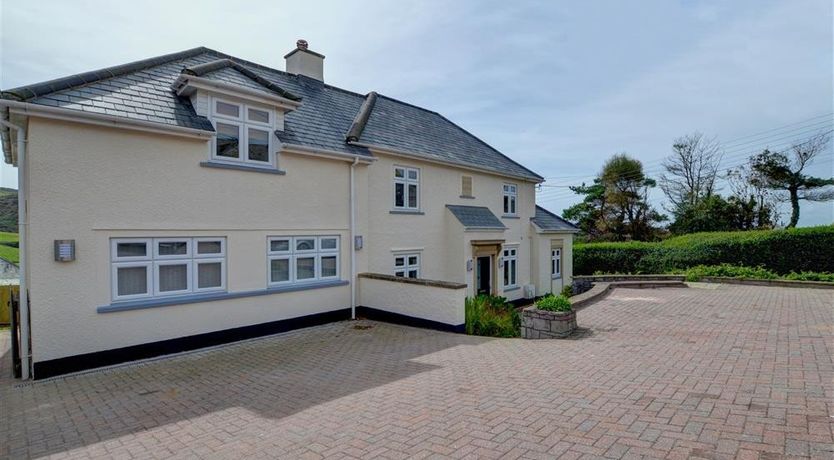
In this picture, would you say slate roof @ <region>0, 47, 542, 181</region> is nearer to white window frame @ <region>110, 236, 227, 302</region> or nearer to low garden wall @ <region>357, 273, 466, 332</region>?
white window frame @ <region>110, 236, 227, 302</region>

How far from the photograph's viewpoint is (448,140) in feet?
60.0

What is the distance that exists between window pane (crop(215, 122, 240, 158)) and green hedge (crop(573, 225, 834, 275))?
75.1 ft

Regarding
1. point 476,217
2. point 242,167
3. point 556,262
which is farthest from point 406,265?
point 556,262

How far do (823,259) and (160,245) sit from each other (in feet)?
84.7

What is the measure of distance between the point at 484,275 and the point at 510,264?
2752 millimetres

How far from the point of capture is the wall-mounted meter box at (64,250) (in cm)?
717

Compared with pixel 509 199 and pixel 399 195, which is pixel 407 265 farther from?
pixel 509 199

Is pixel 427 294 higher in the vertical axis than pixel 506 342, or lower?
higher

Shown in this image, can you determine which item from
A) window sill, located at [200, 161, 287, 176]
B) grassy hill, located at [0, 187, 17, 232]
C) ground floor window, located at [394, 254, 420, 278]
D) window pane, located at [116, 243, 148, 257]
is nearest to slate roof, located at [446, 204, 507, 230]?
ground floor window, located at [394, 254, 420, 278]

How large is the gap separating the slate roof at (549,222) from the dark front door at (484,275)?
203 inches

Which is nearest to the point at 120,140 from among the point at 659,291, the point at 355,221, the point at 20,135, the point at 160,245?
the point at 20,135

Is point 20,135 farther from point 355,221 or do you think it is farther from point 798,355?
point 798,355

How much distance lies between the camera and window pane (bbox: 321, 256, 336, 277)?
11438mm

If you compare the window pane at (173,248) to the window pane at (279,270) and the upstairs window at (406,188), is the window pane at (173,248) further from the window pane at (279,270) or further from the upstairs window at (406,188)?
the upstairs window at (406,188)
